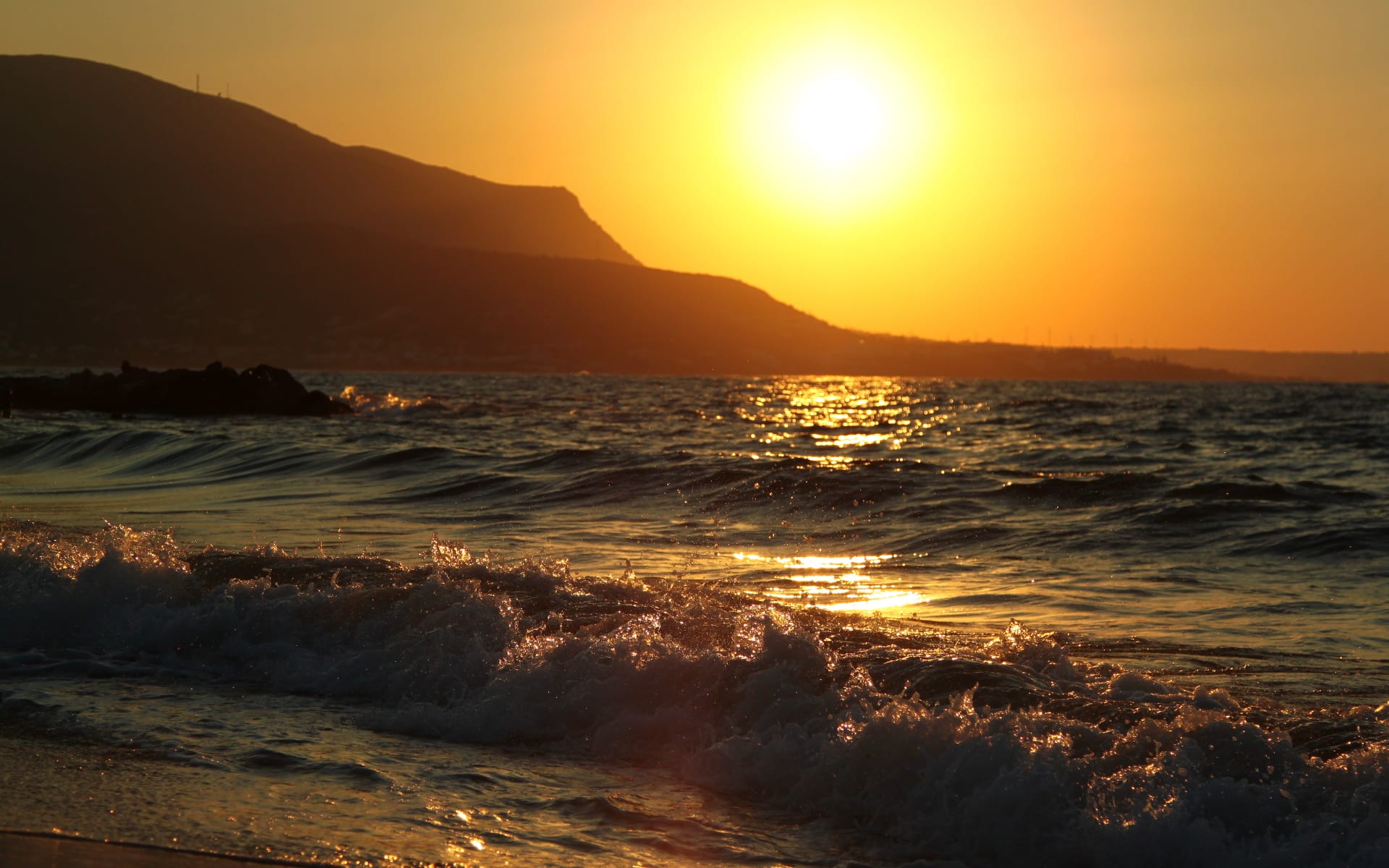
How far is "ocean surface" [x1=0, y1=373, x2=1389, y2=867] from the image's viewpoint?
15.9 feet

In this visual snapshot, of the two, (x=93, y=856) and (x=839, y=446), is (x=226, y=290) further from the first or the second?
(x=93, y=856)

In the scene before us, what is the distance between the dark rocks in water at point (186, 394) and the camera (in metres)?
40.0

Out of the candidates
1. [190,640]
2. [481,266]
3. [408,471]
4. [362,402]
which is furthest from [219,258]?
[190,640]

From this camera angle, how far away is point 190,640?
7.76 meters

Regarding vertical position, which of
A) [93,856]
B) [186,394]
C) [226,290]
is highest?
[226,290]

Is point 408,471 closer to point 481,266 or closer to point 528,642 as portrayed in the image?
point 528,642

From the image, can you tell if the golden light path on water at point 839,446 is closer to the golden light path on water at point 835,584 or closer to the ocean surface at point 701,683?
the golden light path on water at point 835,584

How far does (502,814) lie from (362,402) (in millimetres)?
46304

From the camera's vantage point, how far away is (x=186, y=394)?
3991 cm

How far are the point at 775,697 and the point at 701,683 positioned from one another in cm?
45

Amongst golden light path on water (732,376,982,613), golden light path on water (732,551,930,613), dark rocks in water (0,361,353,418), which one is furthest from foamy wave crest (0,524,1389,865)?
dark rocks in water (0,361,353,418)

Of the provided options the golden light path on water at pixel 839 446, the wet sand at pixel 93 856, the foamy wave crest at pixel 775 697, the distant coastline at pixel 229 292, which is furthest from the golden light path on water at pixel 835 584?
the distant coastline at pixel 229 292

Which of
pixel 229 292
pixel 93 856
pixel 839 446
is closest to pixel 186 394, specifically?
pixel 839 446

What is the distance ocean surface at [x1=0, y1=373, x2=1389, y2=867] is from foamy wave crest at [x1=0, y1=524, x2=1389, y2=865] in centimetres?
→ 2
